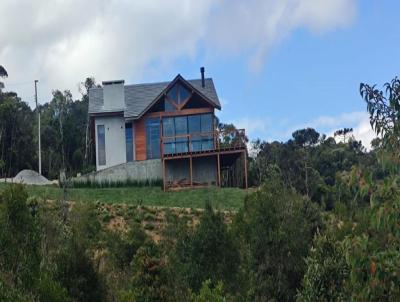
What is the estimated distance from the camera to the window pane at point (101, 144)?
4009 centimetres

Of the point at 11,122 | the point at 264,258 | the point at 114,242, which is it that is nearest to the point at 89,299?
the point at 264,258

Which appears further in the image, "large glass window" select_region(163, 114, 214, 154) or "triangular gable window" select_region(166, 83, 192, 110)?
"triangular gable window" select_region(166, 83, 192, 110)

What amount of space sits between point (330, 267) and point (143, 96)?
104 feet

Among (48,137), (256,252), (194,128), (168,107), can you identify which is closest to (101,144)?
(168,107)

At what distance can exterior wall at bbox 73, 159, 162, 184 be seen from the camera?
122 feet

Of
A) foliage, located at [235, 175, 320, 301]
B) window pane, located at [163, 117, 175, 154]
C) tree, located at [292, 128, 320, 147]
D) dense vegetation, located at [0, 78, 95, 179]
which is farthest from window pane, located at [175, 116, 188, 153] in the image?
foliage, located at [235, 175, 320, 301]

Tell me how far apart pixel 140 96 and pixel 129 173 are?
5623 millimetres

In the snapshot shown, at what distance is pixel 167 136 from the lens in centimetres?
3794

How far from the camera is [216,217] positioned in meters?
15.0

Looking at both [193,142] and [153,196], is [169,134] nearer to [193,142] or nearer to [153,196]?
[193,142]

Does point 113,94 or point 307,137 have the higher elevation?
point 113,94

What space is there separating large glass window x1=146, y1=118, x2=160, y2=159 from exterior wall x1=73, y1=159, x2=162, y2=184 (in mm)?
1167

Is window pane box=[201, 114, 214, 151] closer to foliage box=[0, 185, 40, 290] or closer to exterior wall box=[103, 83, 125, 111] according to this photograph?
exterior wall box=[103, 83, 125, 111]

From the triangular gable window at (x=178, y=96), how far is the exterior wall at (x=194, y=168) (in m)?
3.16
